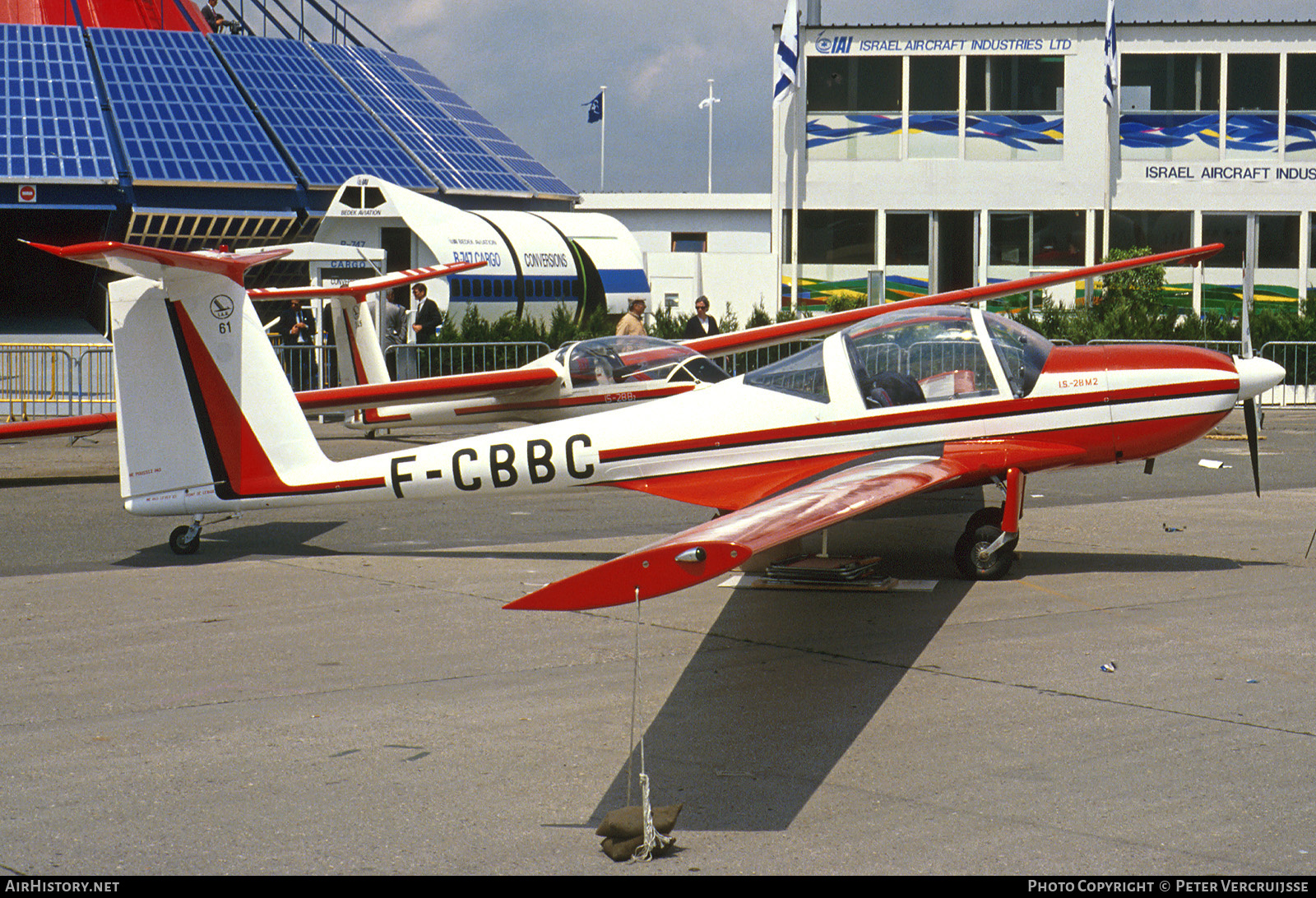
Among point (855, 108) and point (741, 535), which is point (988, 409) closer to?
point (741, 535)

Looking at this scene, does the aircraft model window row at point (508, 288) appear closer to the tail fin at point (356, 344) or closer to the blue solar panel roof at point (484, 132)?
the tail fin at point (356, 344)

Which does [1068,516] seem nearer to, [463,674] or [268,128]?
[463,674]

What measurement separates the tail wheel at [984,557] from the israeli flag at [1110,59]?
2753 centimetres

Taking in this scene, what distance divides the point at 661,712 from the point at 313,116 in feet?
118

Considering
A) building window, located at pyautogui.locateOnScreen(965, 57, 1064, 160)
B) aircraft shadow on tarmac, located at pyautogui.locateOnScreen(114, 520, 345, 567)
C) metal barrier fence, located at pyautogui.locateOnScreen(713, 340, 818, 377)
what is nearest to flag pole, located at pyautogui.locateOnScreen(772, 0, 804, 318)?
building window, located at pyautogui.locateOnScreen(965, 57, 1064, 160)

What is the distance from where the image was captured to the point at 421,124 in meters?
40.8

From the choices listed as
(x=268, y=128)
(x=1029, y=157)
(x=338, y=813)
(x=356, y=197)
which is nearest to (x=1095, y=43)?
(x=1029, y=157)

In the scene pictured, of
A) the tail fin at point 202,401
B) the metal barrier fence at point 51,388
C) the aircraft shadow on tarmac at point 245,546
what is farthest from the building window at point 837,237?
the tail fin at point 202,401

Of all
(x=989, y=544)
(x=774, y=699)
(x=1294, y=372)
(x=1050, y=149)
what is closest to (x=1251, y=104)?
(x=1050, y=149)

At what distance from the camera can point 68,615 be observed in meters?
7.95

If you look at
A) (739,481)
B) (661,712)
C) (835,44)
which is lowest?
(661,712)

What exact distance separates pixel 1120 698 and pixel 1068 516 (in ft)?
18.3

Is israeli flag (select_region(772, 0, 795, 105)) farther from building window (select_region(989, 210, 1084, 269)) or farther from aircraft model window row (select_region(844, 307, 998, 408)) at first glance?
aircraft model window row (select_region(844, 307, 998, 408))

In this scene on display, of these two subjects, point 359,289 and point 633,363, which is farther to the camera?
point 359,289
